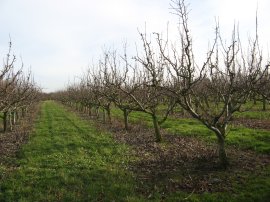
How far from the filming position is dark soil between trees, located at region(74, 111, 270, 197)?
30.0ft

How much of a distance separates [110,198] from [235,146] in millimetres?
7780

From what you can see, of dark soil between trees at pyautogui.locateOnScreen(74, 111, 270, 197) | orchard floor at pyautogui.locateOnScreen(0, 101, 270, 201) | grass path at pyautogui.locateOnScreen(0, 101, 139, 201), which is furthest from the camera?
dark soil between trees at pyautogui.locateOnScreen(74, 111, 270, 197)

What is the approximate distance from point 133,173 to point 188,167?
5.89 ft

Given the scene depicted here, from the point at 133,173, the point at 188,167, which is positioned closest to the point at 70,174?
the point at 133,173

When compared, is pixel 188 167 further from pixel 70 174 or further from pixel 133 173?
pixel 70 174

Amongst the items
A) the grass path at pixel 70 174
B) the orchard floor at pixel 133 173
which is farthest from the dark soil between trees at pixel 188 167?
the grass path at pixel 70 174

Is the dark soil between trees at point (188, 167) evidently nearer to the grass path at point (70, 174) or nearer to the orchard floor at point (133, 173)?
the orchard floor at point (133, 173)

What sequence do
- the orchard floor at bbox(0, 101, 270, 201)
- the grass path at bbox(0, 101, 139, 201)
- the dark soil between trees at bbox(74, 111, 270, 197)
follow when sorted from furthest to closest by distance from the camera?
the dark soil between trees at bbox(74, 111, 270, 197)
the grass path at bbox(0, 101, 139, 201)
the orchard floor at bbox(0, 101, 270, 201)

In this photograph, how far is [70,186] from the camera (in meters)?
9.39

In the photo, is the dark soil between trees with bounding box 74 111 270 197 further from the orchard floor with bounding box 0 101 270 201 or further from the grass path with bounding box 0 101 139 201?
the grass path with bounding box 0 101 139 201

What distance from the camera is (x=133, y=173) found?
10586 millimetres

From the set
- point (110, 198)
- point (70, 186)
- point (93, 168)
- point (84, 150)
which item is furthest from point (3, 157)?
point (110, 198)

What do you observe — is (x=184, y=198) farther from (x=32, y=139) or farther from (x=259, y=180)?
(x=32, y=139)

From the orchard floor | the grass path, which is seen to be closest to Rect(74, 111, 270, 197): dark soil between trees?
the orchard floor
